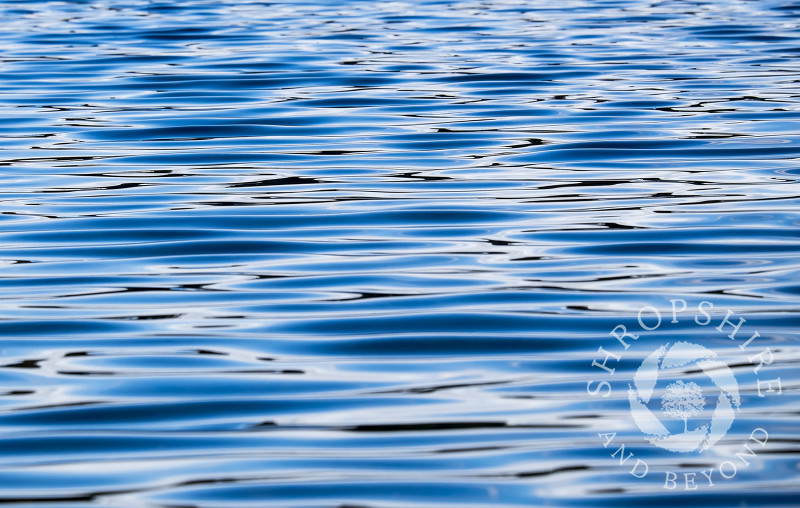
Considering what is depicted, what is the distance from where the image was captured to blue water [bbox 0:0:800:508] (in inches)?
108

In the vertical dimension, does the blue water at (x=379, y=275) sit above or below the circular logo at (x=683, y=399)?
below

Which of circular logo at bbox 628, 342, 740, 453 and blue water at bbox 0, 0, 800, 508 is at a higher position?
circular logo at bbox 628, 342, 740, 453

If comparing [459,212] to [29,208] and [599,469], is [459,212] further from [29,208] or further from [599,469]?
[599,469]

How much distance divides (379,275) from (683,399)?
136cm

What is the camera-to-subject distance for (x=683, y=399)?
9.86 feet

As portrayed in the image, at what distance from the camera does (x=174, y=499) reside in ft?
8.50

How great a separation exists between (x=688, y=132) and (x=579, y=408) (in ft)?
12.5

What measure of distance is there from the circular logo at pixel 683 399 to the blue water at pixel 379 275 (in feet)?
0.15

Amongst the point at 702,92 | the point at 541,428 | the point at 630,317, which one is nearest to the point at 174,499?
the point at 541,428

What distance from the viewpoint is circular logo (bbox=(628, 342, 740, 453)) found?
2.84m

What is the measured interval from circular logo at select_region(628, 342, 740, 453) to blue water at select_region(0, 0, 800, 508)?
5 cm

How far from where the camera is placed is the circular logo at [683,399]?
2838 millimetres

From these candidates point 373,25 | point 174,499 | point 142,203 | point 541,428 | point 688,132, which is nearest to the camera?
point 174,499

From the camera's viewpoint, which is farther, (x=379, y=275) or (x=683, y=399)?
(x=379, y=275)
